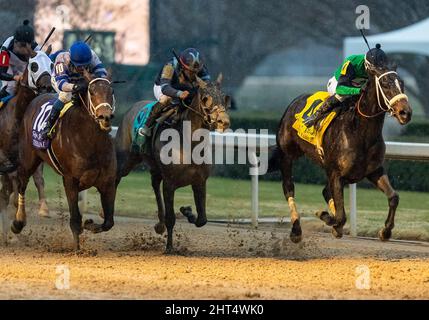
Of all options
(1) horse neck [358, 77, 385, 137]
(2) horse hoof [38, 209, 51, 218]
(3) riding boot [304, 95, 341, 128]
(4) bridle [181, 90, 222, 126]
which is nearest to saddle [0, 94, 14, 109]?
(2) horse hoof [38, 209, 51, 218]

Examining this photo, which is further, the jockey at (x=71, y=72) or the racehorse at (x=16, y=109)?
the racehorse at (x=16, y=109)

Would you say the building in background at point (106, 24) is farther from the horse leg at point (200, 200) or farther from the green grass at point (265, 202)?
the horse leg at point (200, 200)

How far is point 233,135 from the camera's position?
14.1 meters

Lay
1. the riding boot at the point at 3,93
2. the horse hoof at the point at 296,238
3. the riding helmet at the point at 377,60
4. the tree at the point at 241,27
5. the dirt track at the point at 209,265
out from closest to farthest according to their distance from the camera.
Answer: the dirt track at the point at 209,265 → the riding helmet at the point at 377,60 → the horse hoof at the point at 296,238 → the riding boot at the point at 3,93 → the tree at the point at 241,27

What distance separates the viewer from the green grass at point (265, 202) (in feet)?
45.4

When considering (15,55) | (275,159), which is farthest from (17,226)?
(275,159)

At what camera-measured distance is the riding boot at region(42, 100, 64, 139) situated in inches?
440

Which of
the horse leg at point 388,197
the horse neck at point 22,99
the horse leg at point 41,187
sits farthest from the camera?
the horse leg at point 41,187

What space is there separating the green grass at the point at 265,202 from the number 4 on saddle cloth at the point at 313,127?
1.86m

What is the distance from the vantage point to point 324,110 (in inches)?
441

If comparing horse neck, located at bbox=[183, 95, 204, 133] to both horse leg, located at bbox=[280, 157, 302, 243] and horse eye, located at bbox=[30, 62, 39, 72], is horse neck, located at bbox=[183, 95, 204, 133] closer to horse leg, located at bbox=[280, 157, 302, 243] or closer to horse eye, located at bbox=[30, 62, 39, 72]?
horse leg, located at bbox=[280, 157, 302, 243]

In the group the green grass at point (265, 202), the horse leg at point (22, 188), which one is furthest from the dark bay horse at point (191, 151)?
the green grass at point (265, 202)
